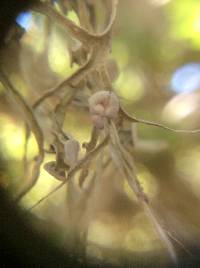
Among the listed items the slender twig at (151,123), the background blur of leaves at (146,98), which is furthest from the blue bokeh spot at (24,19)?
the slender twig at (151,123)

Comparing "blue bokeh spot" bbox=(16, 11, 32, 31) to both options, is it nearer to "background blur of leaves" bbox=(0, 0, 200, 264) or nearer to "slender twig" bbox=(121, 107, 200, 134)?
"background blur of leaves" bbox=(0, 0, 200, 264)

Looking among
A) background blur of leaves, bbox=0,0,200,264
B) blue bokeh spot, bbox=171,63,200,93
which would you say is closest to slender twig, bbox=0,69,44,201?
background blur of leaves, bbox=0,0,200,264

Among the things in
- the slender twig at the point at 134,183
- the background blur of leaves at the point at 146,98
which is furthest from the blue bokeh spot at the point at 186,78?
the slender twig at the point at 134,183

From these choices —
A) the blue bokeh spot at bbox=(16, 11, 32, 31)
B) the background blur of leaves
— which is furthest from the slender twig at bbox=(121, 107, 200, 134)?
the blue bokeh spot at bbox=(16, 11, 32, 31)

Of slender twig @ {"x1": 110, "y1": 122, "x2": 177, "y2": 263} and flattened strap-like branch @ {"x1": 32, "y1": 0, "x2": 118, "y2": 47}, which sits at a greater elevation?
flattened strap-like branch @ {"x1": 32, "y1": 0, "x2": 118, "y2": 47}

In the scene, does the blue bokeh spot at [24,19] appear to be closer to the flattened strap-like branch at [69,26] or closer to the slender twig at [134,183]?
the flattened strap-like branch at [69,26]

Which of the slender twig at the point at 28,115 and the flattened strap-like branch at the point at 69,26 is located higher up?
the flattened strap-like branch at the point at 69,26

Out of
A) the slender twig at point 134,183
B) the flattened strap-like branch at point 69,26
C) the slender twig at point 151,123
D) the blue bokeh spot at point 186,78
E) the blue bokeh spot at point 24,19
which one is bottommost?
the slender twig at point 134,183

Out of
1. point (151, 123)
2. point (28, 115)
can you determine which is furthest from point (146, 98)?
point (28, 115)

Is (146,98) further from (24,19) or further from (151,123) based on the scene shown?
(24,19)

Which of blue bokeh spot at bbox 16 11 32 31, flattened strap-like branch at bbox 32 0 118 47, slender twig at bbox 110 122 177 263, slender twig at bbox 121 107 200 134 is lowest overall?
slender twig at bbox 110 122 177 263
